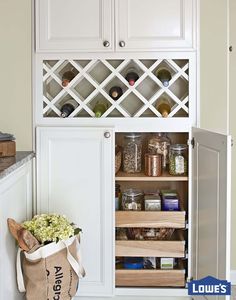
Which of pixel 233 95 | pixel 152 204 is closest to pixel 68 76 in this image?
pixel 152 204

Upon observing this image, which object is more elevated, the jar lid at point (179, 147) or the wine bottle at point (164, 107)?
the wine bottle at point (164, 107)

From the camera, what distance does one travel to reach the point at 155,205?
9.14ft

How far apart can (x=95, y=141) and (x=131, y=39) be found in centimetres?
59

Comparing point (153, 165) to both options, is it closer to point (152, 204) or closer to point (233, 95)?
point (152, 204)

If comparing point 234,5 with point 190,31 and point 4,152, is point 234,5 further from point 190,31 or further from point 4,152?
point 4,152

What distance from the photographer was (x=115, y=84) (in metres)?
2.97

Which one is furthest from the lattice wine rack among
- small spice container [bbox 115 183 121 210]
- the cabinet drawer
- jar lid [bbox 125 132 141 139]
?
the cabinet drawer

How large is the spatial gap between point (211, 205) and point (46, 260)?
811mm

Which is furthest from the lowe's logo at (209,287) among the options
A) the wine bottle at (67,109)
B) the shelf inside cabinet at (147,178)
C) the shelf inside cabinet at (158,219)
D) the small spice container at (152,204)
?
the wine bottle at (67,109)

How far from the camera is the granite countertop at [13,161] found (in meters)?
2.12

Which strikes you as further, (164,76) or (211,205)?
(164,76)

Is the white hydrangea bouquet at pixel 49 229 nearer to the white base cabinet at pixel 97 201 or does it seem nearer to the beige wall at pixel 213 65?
the white base cabinet at pixel 97 201

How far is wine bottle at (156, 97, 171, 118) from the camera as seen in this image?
2730 millimetres

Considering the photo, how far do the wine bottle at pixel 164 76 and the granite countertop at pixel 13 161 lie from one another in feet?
2.71
